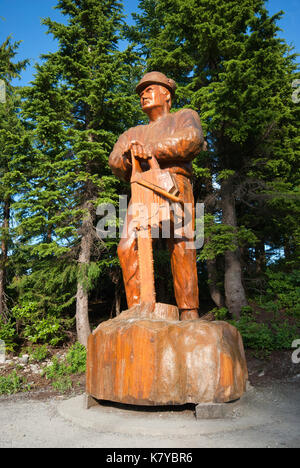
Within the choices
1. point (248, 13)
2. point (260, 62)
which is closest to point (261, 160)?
point (260, 62)

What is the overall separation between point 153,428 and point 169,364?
1.67 feet

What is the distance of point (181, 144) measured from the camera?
367 centimetres

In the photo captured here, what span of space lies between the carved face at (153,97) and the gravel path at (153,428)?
3469mm

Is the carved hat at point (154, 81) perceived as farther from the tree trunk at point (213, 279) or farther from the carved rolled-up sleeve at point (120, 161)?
the tree trunk at point (213, 279)

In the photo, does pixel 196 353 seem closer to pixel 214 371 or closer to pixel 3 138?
pixel 214 371

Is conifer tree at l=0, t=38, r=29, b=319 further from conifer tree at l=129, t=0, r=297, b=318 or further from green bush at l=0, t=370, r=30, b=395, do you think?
conifer tree at l=129, t=0, r=297, b=318

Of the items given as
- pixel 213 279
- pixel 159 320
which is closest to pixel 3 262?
pixel 213 279

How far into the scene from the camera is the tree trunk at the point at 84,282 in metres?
7.52

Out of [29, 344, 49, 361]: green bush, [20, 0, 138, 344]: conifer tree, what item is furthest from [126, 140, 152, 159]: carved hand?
[29, 344, 49, 361]: green bush

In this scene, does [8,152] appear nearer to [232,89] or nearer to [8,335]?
[8,335]

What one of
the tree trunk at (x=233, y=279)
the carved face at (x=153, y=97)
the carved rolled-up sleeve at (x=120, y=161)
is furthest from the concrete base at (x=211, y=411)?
the tree trunk at (x=233, y=279)

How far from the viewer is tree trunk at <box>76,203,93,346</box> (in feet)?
24.7

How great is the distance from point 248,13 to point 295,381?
8.05 m

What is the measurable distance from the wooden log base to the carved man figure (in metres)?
0.65
